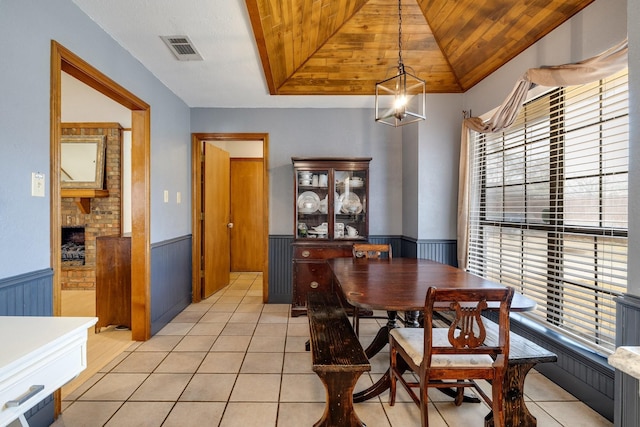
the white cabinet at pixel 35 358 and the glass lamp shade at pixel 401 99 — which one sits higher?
the glass lamp shade at pixel 401 99

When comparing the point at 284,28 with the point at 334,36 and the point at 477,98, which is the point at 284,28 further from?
the point at 477,98

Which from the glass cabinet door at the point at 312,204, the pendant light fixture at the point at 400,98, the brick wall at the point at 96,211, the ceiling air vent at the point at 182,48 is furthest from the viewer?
the brick wall at the point at 96,211

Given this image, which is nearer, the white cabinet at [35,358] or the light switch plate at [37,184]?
the white cabinet at [35,358]

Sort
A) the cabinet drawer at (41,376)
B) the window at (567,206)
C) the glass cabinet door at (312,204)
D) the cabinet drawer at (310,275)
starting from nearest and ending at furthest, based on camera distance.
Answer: the cabinet drawer at (41,376)
the window at (567,206)
the cabinet drawer at (310,275)
the glass cabinet door at (312,204)

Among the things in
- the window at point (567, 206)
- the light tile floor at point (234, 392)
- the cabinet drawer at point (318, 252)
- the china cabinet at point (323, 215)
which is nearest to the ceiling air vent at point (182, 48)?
the china cabinet at point (323, 215)

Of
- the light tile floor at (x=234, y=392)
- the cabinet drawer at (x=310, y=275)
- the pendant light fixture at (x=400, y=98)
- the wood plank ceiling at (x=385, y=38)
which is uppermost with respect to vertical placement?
the wood plank ceiling at (x=385, y=38)

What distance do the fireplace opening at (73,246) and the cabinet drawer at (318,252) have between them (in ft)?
10.7

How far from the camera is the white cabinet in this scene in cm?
90

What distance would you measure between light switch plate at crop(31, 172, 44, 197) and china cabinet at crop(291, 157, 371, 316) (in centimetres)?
232

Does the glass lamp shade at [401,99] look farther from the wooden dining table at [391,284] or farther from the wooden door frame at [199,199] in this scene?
the wooden door frame at [199,199]

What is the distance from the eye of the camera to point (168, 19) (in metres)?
2.24

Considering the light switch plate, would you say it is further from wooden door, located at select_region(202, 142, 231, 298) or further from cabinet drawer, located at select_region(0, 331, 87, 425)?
wooden door, located at select_region(202, 142, 231, 298)

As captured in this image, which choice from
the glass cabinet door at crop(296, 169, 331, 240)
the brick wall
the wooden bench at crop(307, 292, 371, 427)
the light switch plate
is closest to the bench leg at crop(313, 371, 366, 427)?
the wooden bench at crop(307, 292, 371, 427)

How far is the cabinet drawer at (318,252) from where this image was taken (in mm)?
3615
